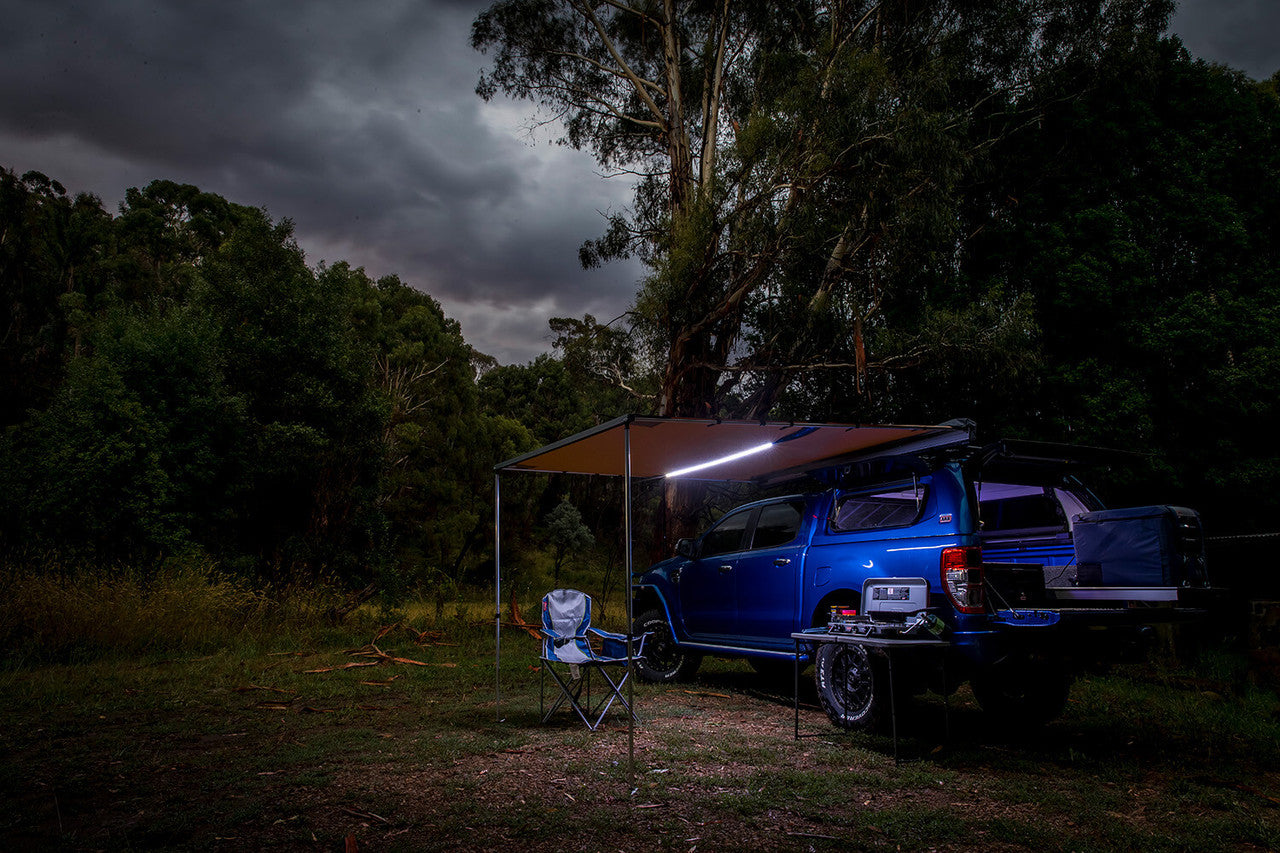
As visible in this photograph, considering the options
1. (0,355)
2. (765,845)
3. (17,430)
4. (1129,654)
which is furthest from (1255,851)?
(0,355)

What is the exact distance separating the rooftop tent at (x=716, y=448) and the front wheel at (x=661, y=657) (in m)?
1.56

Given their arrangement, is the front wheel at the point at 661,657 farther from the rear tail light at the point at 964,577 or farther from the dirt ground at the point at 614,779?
the rear tail light at the point at 964,577

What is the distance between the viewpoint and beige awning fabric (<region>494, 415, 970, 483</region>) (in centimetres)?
538

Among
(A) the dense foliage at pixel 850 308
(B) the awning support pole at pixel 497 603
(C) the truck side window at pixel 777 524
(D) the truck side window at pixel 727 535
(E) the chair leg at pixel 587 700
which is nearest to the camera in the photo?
(E) the chair leg at pixel 587 700

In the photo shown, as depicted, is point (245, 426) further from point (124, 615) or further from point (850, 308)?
point (850, 308)

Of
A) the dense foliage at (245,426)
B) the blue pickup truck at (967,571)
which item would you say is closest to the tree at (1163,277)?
the blue pickup truck at (967,571)

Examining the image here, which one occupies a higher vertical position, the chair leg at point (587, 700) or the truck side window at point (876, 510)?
the truck side window at point (876, 510)

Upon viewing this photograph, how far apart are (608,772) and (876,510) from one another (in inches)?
115

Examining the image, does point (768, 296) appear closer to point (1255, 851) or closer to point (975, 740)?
point (975, 740)

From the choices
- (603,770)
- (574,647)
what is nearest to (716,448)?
(574,647)

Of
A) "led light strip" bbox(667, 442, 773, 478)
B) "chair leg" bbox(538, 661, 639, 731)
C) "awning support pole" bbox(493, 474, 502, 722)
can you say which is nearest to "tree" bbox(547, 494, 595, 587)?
"awning support pole" bbox(493, 474, 502, 722)

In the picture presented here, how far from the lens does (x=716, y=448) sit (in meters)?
6.57

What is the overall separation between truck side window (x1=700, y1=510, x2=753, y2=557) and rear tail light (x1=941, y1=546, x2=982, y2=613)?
2512 millimetres

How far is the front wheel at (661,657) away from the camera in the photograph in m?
7.91
